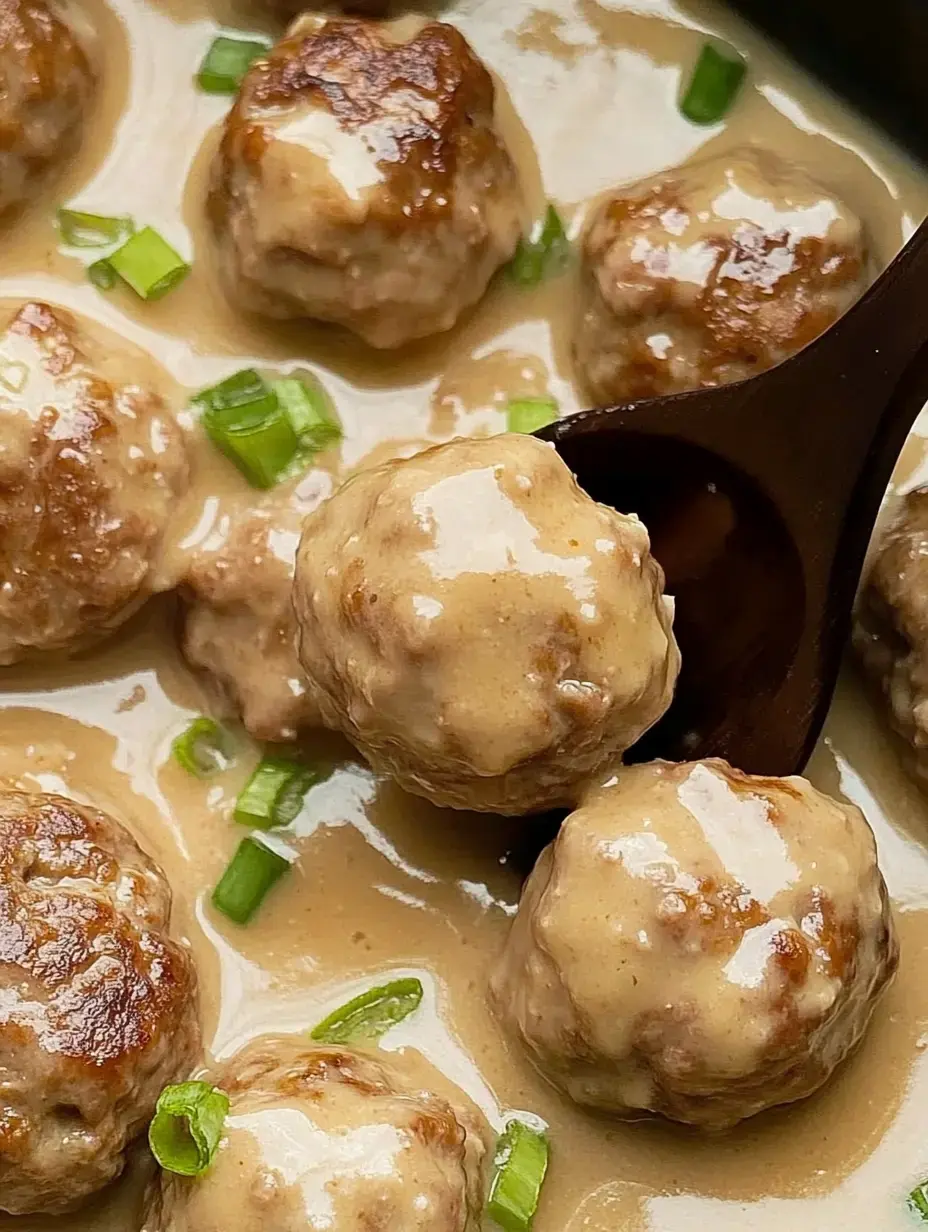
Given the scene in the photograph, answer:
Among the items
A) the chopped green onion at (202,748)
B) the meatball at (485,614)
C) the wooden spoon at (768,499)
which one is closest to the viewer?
the meatball at (485,614)

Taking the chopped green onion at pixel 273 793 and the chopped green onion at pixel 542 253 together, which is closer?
the chopped green onion at pixel 273 793

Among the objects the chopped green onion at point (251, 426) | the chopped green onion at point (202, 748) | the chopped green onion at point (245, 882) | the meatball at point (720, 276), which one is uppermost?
the meatball at point (720, 276)

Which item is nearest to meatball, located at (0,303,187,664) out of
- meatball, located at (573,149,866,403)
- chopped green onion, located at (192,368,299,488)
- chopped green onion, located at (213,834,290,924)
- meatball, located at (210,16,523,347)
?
chopped green onion, located at (192,368,299,488)

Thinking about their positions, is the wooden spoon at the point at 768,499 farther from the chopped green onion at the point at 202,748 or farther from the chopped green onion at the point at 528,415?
the chopped green onion at the point at 202,748

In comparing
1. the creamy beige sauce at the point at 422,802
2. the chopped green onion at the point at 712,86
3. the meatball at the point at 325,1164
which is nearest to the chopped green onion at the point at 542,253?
the creamy beige sauce at the point at 422,802

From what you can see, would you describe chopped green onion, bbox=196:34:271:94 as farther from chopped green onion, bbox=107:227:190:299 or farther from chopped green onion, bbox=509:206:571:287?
chopped green onion, bbox=509:206:571:287
